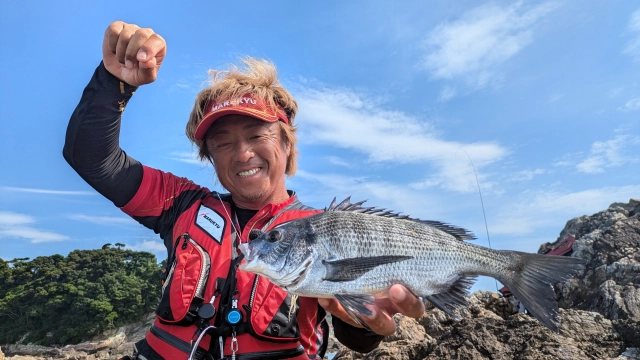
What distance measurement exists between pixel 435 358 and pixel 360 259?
72.3 inches

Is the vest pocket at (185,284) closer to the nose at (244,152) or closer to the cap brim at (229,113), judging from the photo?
the nose at (244,152)

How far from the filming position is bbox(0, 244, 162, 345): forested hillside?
40844mm

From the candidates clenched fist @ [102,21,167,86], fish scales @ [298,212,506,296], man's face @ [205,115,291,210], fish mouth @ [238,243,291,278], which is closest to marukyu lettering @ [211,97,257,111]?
Answer: man's face @ [205,115,291,210]

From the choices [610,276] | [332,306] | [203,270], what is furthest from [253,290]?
[610,276]

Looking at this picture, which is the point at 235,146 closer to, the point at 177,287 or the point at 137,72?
the point at 137,72

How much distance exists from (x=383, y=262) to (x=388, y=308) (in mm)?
467

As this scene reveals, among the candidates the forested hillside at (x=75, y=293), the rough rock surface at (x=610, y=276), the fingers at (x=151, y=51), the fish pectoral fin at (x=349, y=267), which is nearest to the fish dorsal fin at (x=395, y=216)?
the fish pectoral fin at (x=349, y=267)

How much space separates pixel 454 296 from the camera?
2.88 m

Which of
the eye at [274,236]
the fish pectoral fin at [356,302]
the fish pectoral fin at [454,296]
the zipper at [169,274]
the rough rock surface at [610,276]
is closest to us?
the fish pectoral fin at [356,302]

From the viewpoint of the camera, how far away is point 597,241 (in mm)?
7352

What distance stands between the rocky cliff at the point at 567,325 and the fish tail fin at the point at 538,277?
97cm

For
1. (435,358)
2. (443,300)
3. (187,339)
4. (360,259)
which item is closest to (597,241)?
(435,358)

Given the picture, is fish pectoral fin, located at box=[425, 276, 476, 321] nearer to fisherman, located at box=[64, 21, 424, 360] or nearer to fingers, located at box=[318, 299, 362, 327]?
fisherman, located at box=[64, 21, 424, 360]

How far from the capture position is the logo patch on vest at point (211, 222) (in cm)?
374
